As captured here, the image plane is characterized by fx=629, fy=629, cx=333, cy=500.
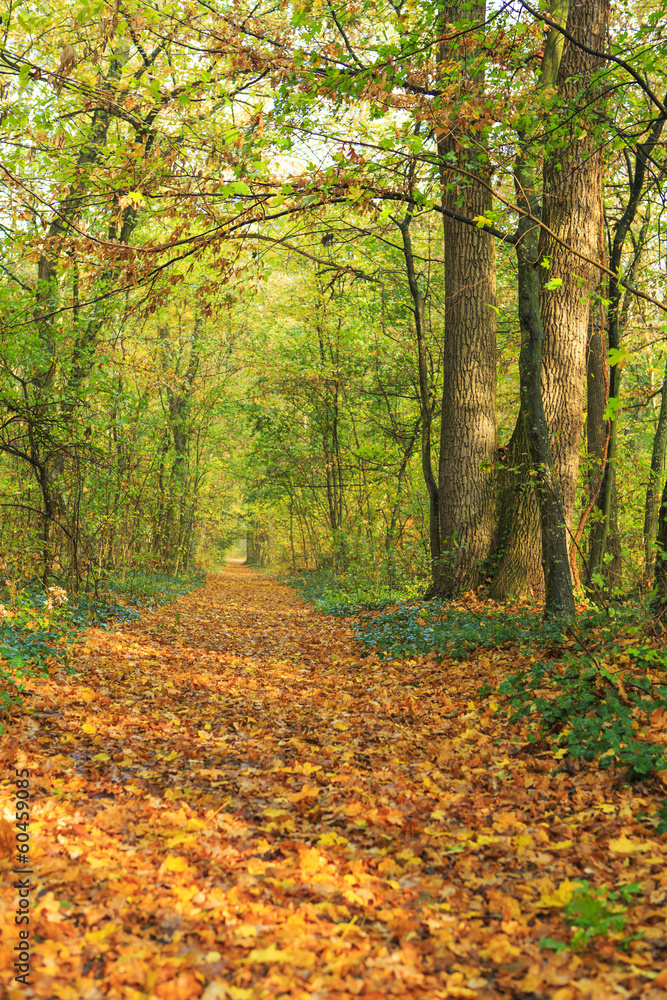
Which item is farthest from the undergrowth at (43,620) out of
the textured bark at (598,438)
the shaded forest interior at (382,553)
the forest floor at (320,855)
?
the textured bark at (598,438)

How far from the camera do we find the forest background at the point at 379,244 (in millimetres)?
6125

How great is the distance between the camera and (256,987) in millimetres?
2246

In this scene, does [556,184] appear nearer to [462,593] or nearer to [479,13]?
[479,13]

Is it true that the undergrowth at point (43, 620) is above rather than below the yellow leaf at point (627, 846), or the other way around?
above

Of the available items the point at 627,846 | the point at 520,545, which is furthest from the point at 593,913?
the point at 520,545

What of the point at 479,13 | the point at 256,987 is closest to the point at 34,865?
the point at 256,987

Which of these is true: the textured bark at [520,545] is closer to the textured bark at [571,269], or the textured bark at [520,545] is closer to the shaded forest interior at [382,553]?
the shaded forest interior at [382,553]

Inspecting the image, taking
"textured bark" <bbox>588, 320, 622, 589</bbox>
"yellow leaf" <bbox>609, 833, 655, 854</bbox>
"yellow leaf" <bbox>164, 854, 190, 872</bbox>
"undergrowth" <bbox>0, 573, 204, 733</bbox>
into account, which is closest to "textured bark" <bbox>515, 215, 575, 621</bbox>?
"textured bark" <bbox>588, 320, 622, 589</bbox>

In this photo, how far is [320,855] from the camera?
3.28 meters

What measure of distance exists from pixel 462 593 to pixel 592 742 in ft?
16.5

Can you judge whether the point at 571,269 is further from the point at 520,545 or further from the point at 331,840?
the point at 331,840

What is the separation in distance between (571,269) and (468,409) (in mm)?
2303

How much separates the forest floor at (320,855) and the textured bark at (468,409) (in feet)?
10.3

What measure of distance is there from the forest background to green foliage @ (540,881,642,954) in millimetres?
3011
